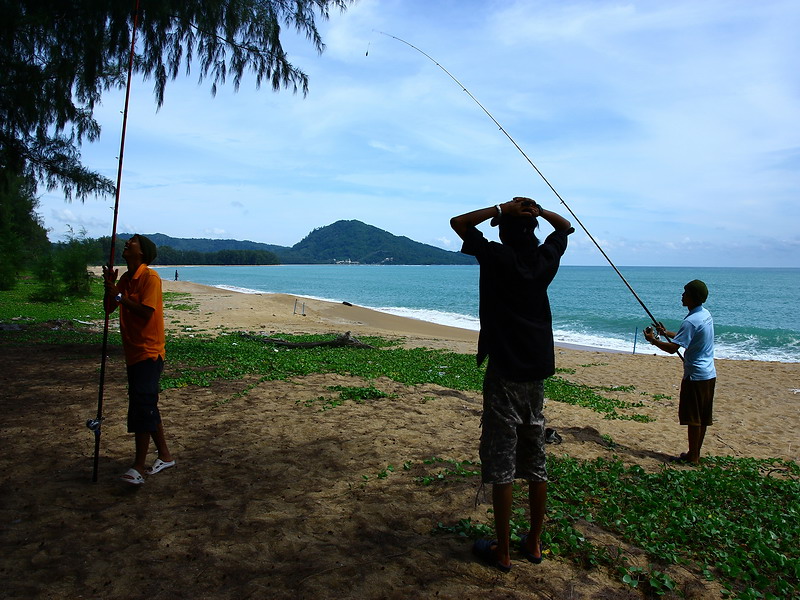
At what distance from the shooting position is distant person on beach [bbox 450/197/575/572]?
3.09 m

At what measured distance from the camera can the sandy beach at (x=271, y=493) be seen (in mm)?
3055

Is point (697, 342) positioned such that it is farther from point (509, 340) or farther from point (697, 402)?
point (509, 340)

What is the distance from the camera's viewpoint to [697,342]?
5656mm

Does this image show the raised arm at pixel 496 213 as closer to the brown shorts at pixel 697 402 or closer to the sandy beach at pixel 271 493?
the sandy beach at pixel 271 493

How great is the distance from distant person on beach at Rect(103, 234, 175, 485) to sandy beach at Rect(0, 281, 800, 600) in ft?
1.57

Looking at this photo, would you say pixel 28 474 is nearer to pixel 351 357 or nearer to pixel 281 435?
pixel 281 435

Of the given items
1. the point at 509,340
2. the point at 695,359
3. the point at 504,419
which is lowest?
the point at 504,419

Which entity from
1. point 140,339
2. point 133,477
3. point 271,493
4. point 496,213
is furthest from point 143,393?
point 496,213

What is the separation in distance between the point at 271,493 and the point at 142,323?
5.61 ft

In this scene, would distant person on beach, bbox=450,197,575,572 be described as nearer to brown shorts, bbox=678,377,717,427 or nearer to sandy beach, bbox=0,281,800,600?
sandy beach, bbox=0,281,800,600

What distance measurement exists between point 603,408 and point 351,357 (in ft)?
17.4

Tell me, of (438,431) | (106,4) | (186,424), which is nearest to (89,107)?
(106,4)

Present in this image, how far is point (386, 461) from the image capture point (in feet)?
16.8

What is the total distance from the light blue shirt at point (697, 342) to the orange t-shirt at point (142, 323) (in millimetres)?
5046
